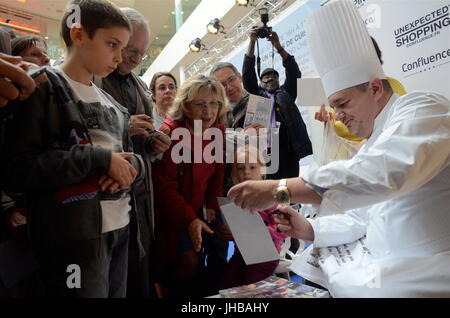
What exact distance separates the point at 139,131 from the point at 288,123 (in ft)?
4.61

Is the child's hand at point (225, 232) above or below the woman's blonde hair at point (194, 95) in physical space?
below

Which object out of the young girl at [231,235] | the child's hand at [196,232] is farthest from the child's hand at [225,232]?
the child's hand at [196,232]

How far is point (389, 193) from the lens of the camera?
2.57ft

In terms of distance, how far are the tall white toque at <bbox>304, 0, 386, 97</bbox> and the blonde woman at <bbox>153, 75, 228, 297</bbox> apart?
57 centimetres

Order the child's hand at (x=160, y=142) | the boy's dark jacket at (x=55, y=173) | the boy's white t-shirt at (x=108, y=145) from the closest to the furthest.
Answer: the boy's dark jacket at (x=55, y=173), the boy's white t-shirt at (x=108, y=145), the child's hand at (x=160, y=142)

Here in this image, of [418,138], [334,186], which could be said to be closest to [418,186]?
[418,138]

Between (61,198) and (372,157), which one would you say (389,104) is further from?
(61,198)

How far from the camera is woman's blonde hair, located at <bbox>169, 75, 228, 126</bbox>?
1.54 meters

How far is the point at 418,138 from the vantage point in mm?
800

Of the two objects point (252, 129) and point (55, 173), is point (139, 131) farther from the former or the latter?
point (252, 129)

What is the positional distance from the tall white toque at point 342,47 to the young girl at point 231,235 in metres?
0.50

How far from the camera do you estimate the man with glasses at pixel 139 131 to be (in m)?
1.13

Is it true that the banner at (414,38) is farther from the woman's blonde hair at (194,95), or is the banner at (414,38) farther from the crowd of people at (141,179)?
the woman's blonde hair at (194,95)
